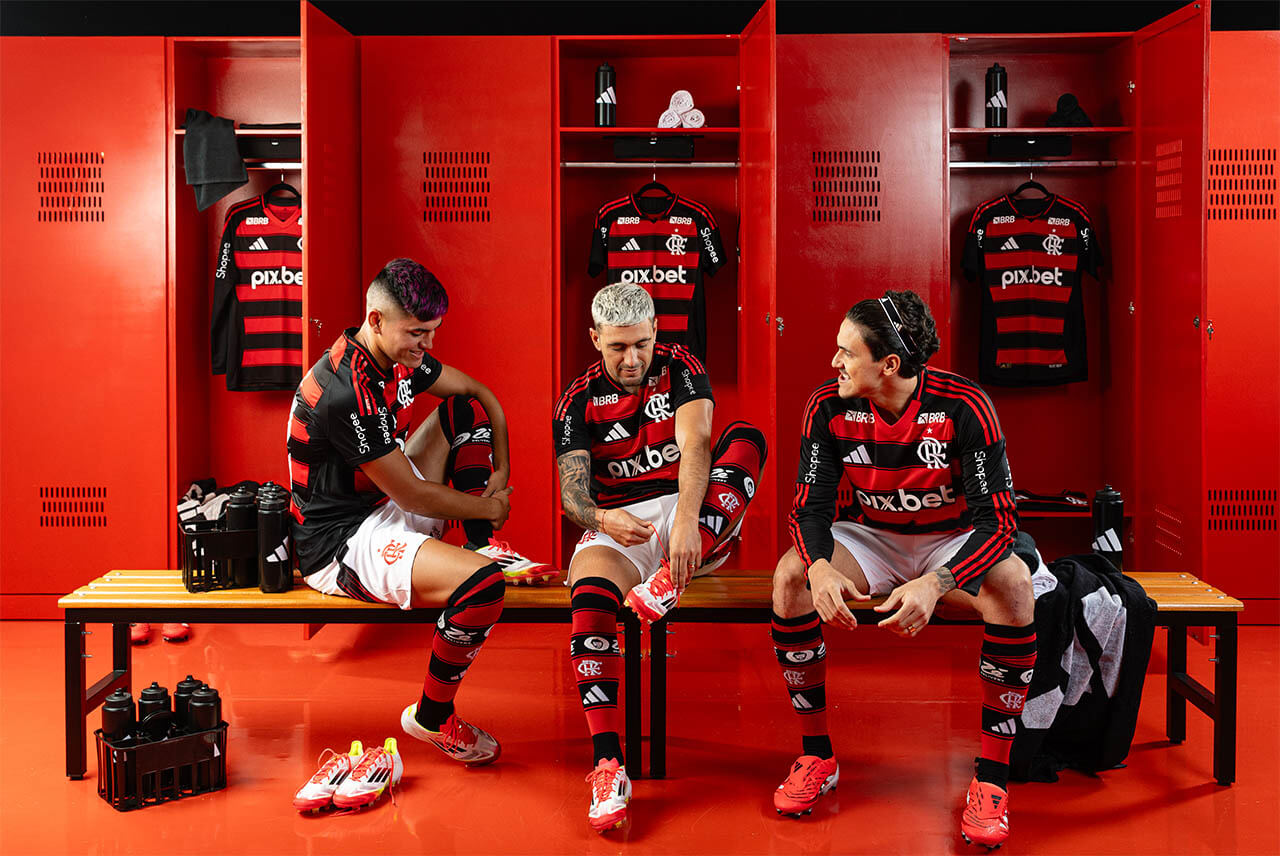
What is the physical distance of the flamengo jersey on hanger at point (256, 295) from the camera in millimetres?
4676

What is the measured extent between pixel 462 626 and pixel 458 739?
0.34m

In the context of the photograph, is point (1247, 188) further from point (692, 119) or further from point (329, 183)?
point (329, 183)

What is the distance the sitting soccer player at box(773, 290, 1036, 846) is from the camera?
8.48 feet

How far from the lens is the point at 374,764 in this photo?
278 cm

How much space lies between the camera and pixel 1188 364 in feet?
13.4

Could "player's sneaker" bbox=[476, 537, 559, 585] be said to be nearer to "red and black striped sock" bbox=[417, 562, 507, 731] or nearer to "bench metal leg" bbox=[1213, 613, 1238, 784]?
"red and black striped sock" bbox=[417, 562, 507, 731]

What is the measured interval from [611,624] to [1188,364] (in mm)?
2552

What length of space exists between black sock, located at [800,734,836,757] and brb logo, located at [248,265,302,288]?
2.98 m

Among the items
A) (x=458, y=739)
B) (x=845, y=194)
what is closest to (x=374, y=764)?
(x=458, y=739)

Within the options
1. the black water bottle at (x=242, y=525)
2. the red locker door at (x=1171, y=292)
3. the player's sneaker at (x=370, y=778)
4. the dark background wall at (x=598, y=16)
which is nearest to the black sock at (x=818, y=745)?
the player's sneaker at (x=370, y=778)

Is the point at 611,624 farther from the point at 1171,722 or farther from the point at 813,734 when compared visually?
the point at 1171,722

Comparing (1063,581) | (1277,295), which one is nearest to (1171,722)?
(1063,581)

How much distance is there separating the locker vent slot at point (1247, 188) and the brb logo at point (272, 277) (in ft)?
12.1

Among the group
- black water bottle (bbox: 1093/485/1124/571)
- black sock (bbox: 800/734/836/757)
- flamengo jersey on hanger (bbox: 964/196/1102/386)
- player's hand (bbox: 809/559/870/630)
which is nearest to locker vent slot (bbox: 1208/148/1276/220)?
flamengo jersey on hanger (bbox: 964/196/1102/386)
